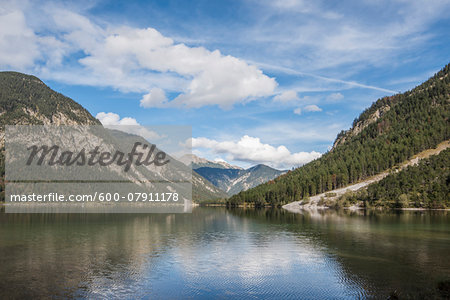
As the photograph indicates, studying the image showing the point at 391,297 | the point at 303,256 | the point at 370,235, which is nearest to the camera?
the point at 391,297

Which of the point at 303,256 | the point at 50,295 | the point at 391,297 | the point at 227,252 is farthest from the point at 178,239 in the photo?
the point at 391,297

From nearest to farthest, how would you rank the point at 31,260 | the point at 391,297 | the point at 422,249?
the point at 391,297 < the point at 31,260 < the point at 422,249

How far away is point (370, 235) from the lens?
8094cm

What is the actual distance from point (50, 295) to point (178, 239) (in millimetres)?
44041

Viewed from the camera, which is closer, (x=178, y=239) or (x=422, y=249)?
(x=422, y=249)

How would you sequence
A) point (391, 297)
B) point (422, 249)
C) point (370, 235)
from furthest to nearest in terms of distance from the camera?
1. point (370, 235)
2. point (422, 249)
3. point (391, 297)

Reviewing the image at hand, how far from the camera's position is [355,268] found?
46.1 m

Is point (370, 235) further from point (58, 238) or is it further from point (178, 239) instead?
point (58, 238)

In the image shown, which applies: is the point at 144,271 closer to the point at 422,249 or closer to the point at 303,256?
the point at 303,256

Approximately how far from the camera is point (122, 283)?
38812 millimetres

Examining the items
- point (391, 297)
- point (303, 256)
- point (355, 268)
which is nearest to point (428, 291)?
point (391, 297)

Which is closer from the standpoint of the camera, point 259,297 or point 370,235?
point 259,297

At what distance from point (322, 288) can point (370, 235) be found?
1973 inches

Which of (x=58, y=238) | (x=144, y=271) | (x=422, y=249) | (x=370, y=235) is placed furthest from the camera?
(x=370, y=235)
